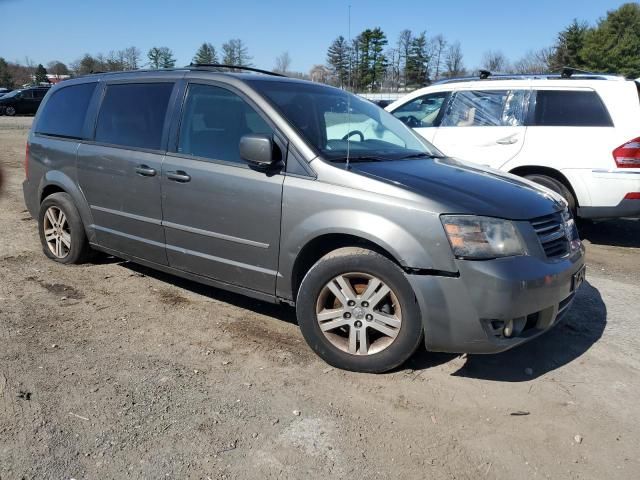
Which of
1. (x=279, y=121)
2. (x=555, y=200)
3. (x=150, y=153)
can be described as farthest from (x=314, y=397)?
(x=150, y=153)

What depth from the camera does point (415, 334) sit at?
3.24 meters

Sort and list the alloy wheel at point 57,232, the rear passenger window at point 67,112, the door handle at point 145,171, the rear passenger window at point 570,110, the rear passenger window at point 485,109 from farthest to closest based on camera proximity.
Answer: the rear passenger window at point 485,109 < the rear passenger window at point 570,110 < the alloy wheel at point 57,232 < the rear passenger window at point 67,112 < the door handle at point 145,171

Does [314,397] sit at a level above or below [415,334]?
below

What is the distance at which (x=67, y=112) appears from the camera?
530 centimetres

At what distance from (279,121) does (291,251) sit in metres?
0.87

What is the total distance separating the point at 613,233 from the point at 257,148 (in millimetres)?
5734

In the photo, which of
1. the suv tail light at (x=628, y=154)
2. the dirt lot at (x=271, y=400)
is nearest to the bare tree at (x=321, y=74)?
the dirt lot at (x=271, y=400)

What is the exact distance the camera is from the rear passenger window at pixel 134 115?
173 inches

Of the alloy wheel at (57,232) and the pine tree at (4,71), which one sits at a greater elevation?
the pine tree at (4,71)

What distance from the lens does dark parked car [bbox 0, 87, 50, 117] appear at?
34.0 meters

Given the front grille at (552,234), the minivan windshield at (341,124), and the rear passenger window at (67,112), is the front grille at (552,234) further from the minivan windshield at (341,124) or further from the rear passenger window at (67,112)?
the rear passenger window at (67,112)

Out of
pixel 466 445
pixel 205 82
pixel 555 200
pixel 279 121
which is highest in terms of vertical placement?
pixel 205 82

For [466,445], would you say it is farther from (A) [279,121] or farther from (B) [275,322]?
(A) [279,121]

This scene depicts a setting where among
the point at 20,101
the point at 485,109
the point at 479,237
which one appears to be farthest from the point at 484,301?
the point at 20,101
